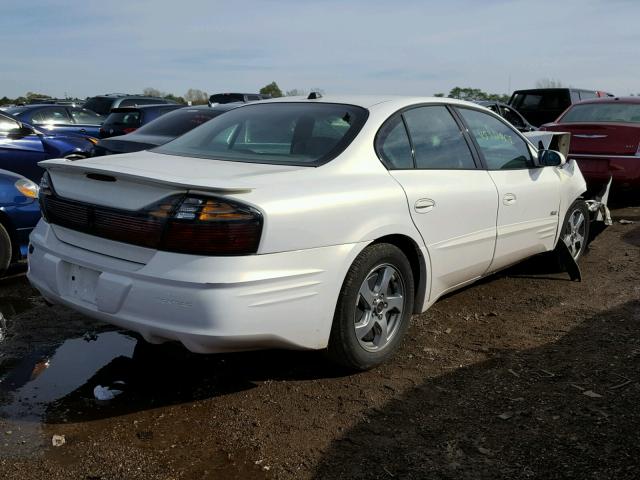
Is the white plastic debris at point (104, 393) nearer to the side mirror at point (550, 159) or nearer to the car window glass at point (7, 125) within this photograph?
the side mirror at point (550, 159)

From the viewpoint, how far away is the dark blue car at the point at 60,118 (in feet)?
43.1

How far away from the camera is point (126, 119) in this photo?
11969 mm

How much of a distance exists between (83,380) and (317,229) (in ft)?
5.09

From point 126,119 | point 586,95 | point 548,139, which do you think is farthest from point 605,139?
point 586,95

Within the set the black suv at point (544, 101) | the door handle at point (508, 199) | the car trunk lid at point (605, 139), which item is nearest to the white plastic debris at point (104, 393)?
the door handle at point (508, 199)

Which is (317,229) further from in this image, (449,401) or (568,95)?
(568,95)

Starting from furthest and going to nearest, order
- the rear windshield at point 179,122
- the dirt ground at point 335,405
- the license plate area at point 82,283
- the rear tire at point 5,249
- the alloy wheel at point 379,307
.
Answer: the rear windshield at point 179,122
the rear tire at point 5,249
the alloy wheel at point 379,307
the license plate area at point 82,283
the dirt ground at point 335,405

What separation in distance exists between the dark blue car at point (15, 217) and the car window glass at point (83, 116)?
9.23m

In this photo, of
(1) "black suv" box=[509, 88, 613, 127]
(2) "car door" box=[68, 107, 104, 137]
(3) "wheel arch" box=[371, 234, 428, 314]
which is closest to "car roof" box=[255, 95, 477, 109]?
(3) "wheel arch" box=[371, 234, 428, 314]

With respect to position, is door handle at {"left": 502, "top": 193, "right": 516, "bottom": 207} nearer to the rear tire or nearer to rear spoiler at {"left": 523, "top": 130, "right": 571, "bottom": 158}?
rear spoiler at {"left": 523, "top": 130, "right": 571, "bottom": 158}

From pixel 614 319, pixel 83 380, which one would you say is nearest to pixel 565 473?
pixel 614 319

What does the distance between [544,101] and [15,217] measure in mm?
14078

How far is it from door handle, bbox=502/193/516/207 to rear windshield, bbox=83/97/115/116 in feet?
53.5

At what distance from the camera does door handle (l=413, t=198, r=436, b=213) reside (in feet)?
11.9
